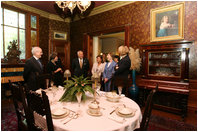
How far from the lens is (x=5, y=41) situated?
4.11 meters

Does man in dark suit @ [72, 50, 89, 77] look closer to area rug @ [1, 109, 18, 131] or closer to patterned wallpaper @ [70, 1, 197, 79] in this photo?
patterned wallpaper @ [70, 1, 197, 79]

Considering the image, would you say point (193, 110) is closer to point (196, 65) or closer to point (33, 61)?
point (196, 65)

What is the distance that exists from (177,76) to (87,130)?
2879mm

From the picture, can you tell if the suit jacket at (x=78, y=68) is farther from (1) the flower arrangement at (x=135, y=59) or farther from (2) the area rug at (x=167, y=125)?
(2) the area rug at (x=167, y=125)

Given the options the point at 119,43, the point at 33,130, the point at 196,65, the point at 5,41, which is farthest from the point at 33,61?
the point at 119,43

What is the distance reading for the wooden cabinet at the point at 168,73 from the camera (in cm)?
272

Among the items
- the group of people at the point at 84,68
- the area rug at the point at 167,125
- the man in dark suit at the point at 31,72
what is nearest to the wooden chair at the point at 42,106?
the group of people at the point at 84,68

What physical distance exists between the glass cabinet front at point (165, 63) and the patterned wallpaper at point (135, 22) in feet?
1.06

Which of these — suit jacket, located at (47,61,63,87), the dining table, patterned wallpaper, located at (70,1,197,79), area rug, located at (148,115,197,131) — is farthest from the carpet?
suit jacket, located at (47,61,63,87)

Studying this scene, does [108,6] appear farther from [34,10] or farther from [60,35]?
[34,10]

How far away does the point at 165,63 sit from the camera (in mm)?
3217

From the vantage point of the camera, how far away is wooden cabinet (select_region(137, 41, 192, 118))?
107 inches

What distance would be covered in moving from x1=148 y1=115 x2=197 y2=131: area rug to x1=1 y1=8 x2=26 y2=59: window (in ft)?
15.7

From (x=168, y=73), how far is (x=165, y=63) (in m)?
0.28
